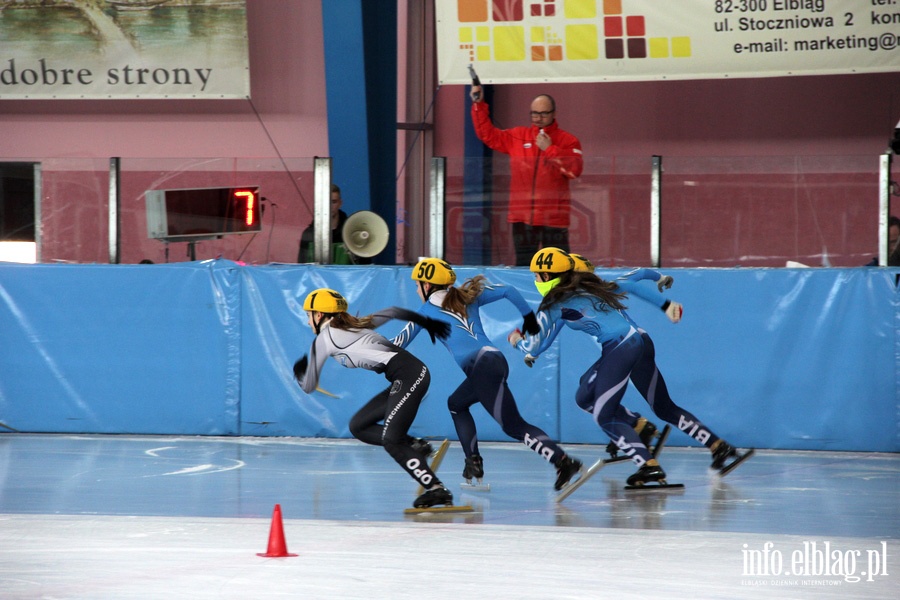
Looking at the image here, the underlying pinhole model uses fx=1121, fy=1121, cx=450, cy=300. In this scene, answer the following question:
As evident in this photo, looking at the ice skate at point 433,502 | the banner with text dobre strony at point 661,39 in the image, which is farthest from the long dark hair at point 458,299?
the banner with text dobre strony at point 661,39

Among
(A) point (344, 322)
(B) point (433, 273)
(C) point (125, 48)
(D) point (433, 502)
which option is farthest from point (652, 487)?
(C) point (125, 48)

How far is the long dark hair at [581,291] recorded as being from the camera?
795 cm

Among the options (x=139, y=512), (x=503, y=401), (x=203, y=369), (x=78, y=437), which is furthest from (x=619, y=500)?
(x=78, y=437)

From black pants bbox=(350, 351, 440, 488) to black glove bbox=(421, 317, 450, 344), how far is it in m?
0.40

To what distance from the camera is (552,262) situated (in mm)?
7961

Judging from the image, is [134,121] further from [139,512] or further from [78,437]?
[139,512]

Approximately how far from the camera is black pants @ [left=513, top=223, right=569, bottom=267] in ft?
33.1

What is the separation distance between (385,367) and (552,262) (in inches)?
61.0

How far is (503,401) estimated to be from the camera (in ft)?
25.4

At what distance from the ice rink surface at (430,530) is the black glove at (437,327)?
1.12 metres

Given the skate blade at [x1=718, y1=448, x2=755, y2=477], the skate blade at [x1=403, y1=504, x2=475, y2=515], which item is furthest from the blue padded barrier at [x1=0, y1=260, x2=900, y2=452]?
the skate blade at [x1=403, y1=504, x2=475, y2=515]

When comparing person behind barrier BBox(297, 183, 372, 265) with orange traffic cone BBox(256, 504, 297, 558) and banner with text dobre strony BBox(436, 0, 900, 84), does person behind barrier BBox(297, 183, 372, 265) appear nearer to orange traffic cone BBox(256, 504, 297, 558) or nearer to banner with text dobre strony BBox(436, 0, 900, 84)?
banner with text dobre strony BBox(436, 0, 900, 84)

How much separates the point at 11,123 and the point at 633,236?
32.5ft

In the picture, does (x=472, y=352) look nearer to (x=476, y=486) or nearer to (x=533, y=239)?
(x=476, y=486)
